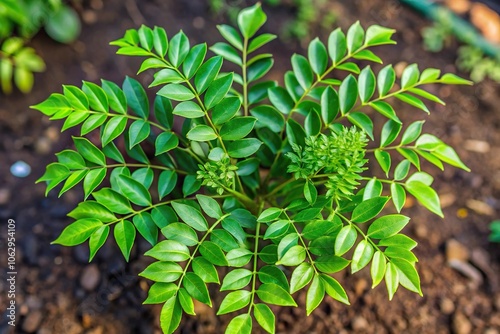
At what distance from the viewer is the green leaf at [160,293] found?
1064 mm

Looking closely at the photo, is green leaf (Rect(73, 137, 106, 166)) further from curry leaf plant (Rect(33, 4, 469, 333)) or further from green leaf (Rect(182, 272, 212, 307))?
green leaf (Rect(182, 272, 212, 307))

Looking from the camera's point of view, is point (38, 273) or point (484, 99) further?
point (484, 99)

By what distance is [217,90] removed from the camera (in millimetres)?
1125

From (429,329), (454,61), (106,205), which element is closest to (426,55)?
(454,61)

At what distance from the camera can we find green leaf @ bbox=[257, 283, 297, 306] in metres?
1.04

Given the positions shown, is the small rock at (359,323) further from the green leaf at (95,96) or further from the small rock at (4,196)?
the small rock at (4,196)

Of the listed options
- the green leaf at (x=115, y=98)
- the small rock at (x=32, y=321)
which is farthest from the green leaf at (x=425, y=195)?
the small rock at (x=32, y=321)

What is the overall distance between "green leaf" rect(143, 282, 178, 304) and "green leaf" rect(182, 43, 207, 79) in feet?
1.61

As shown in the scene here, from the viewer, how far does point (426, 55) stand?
2.31 meters

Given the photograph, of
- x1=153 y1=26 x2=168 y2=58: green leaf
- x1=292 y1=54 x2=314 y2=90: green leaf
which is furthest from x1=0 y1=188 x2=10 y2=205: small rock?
x1=292 y1=54 x2=314 y2=90: green leaf

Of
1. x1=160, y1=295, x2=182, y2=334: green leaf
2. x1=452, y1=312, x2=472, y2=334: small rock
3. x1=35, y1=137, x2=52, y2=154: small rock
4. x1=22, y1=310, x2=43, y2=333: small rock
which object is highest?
x1=160, y1=295, x2=182, y2=334: green leaf

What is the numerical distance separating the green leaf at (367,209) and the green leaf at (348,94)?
1.00 ft

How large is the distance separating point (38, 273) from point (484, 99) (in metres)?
1.95

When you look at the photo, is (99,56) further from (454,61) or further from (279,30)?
(454,61)
